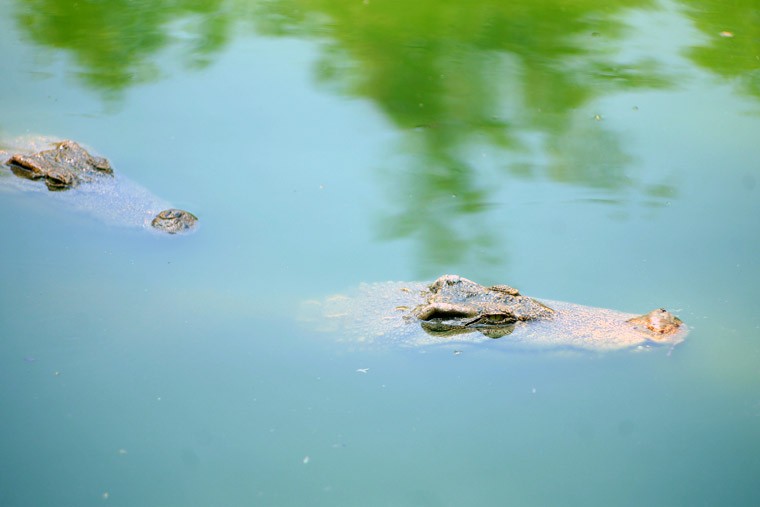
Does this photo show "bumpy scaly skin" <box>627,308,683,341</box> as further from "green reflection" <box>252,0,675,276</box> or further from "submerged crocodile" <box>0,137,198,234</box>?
"submerged crocodile" <box>0,137,198,234</box>

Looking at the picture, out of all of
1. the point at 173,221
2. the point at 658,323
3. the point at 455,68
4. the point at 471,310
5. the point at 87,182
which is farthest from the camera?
the point at 455,68

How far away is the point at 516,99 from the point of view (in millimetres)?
6121

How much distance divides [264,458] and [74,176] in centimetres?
257

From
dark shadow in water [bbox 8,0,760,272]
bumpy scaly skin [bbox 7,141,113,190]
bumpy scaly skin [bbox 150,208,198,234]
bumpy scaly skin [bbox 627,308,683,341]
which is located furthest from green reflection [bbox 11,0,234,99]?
bumpy scaly skin [bbox 627,308,683,341]

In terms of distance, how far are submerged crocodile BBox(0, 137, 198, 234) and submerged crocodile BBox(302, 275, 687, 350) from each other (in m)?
1.45

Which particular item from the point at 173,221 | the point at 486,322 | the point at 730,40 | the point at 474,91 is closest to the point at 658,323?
the point at 486,322

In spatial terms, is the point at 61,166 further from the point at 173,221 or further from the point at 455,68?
the point at 455,68

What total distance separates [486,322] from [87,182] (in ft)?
9.13

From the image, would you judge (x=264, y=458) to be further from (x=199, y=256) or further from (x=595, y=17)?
(x=595, y=17)

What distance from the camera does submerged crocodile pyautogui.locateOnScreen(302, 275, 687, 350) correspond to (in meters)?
3.80

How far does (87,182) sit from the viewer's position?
4.89 m

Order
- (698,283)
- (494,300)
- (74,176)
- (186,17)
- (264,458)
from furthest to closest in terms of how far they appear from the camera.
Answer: (186,17), (74,176), (698,283), (494,300), (264,458)

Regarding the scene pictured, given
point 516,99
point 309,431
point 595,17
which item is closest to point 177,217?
point 309,431

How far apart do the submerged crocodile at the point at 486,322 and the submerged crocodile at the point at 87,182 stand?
57.2 inches
